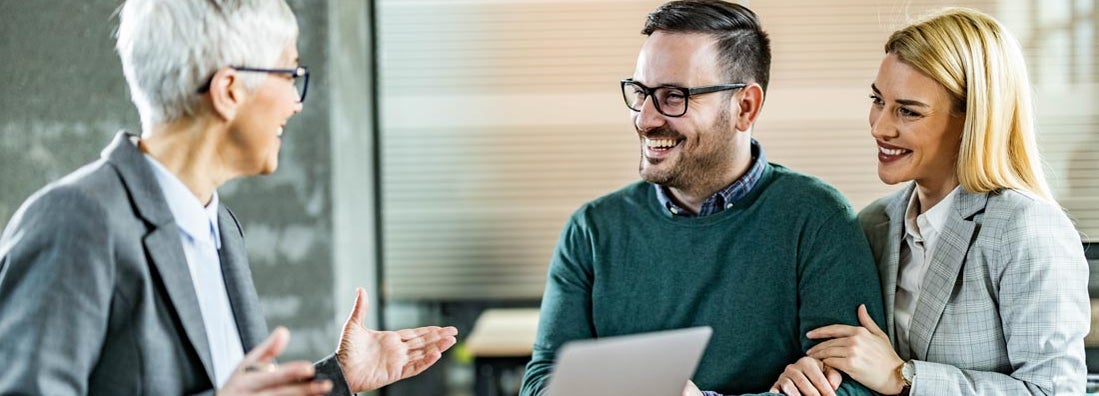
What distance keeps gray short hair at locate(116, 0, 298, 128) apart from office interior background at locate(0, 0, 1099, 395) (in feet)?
6.27

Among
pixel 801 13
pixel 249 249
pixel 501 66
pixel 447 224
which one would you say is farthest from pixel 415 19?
pixel 801 13

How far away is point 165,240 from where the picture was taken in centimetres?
142

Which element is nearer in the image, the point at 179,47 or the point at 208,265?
the point at 179,47

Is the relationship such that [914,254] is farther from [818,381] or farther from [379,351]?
[379,351]

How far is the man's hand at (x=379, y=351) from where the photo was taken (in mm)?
1744

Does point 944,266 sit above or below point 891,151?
below

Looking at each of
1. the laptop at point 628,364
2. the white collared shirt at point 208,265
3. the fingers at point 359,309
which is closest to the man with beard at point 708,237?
the fingers at point 359,309

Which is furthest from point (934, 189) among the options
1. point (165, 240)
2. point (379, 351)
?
point (165, 240)

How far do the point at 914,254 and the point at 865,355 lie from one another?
27 cm

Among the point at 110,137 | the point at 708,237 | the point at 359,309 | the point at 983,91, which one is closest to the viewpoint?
the point at 359,309

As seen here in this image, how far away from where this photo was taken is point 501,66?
12.3 ft

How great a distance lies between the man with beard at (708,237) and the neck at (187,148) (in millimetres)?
809

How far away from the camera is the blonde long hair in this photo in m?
1.86

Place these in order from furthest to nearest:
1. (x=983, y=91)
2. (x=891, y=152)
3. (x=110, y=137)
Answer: (x=110, y=137) < (x=891, y=152) < (x=983, y=91)
